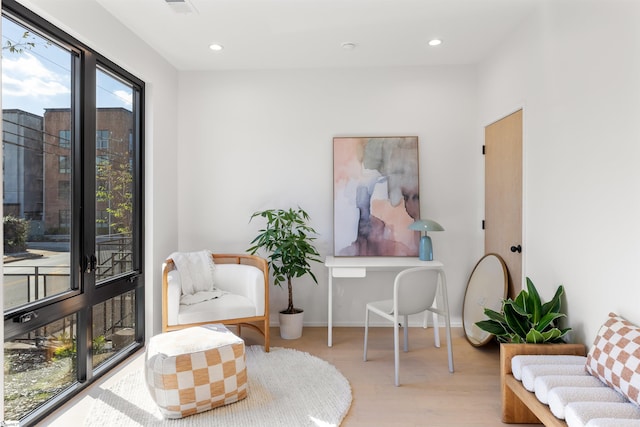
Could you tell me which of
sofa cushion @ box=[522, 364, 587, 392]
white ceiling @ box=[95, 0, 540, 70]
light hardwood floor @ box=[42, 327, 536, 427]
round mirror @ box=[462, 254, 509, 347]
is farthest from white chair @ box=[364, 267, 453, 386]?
white ceiling @ box=[95, 0, 540, 70]

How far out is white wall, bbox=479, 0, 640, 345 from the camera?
197 cm

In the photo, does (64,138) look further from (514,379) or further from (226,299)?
(514,379)

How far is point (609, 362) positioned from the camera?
72.0 inches

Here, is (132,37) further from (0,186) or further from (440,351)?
(440,351)

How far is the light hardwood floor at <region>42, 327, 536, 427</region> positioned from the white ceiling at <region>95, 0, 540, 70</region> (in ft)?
8.17

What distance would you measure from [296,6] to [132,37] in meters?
1.31

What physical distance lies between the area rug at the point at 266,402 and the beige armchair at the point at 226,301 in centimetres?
37

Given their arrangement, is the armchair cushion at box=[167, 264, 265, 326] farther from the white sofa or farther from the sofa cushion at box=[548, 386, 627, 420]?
the sofa cushion at box=[548, 386, 627, 420]

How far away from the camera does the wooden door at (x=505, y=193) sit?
3.11 meters

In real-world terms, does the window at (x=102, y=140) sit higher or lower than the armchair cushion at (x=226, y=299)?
higher

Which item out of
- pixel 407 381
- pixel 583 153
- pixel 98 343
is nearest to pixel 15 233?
pixel 98 343

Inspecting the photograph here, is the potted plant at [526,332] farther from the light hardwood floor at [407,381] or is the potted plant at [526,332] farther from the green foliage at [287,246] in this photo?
the green foliage at [287,246]

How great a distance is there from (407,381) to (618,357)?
1339mm

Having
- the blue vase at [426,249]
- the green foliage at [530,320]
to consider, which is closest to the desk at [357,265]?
the blue vase at [426,249]
